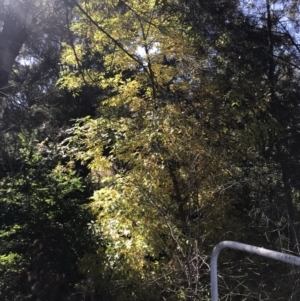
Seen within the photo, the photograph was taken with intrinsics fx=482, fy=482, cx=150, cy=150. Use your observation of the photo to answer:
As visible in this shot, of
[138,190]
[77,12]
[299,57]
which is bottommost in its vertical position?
[138,190]

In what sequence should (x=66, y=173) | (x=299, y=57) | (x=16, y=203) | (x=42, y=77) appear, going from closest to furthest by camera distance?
(x=299, y=57)
(x=16, y=203)
(x=66, y=173)
(x=42, y=77)

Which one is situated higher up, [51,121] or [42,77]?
[42,77]

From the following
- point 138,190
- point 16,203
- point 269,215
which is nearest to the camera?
point 138,190

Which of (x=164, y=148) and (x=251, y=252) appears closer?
(x=251, y=252)

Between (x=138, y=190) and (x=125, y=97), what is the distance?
1444mm

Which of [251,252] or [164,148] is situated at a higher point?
[164,148]

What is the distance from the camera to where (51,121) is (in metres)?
8.78

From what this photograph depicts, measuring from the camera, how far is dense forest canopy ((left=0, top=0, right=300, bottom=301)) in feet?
18.9

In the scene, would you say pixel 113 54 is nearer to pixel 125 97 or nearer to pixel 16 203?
pixel 125 97

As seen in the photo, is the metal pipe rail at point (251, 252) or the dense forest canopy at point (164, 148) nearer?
the metal pipe rail at point (251, 252)

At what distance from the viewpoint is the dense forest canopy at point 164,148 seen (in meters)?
5.75

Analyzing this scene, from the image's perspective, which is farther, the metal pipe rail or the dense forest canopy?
the dense forest canopy

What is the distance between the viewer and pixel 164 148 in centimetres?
571

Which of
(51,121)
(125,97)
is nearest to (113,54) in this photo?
(125,97)
